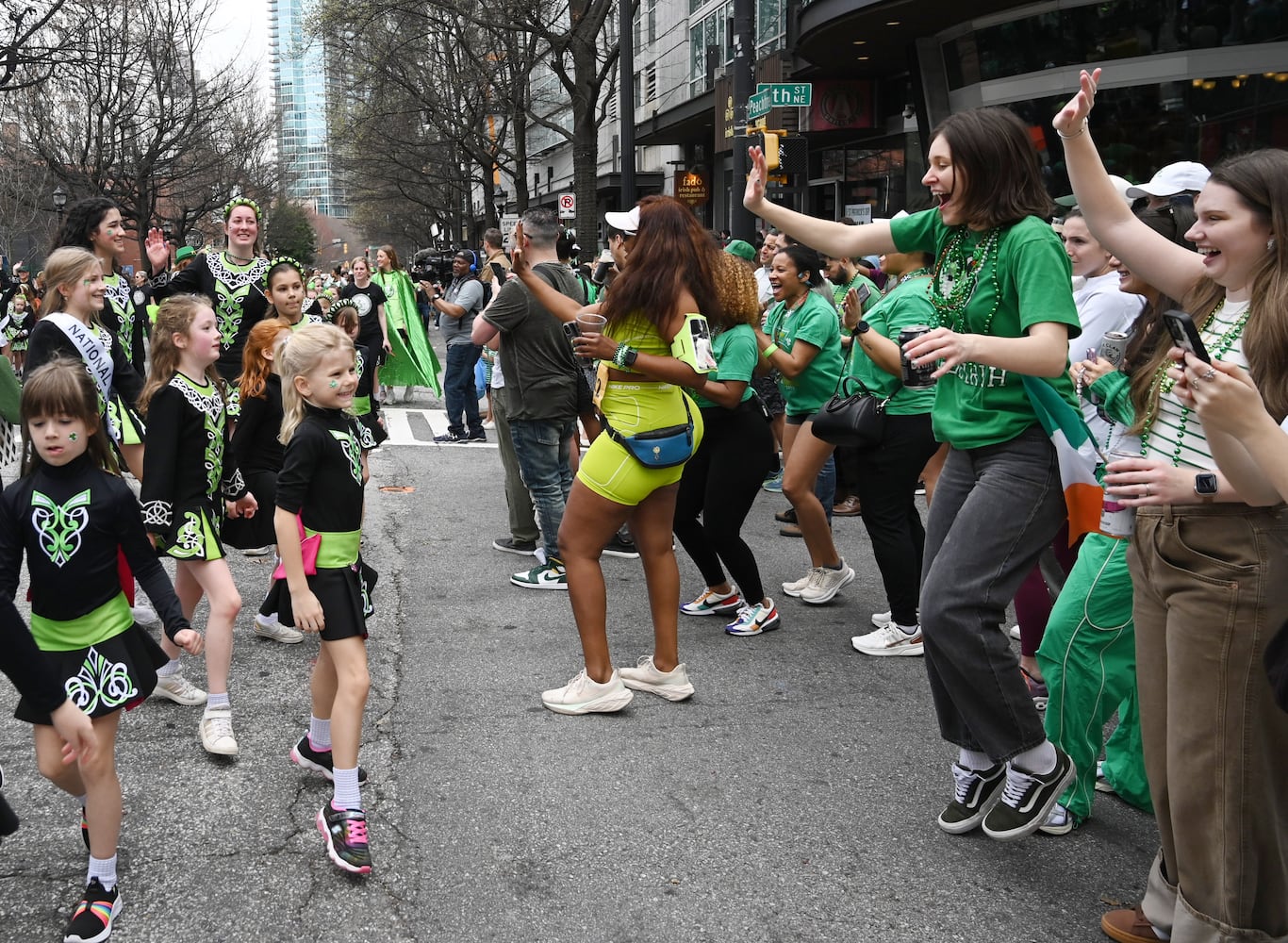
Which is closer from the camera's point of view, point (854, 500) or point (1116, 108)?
point (854, 500)

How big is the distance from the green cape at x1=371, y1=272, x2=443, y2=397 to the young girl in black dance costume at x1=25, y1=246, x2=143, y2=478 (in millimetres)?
6751

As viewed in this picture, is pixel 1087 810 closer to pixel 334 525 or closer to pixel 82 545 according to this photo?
pixel 334 525

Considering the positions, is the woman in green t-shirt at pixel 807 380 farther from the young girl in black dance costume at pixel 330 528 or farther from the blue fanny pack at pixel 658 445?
the young girl in black dance costume at pixel 330 528

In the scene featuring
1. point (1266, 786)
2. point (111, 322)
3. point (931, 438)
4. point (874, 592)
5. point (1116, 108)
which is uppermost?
point (1116, 108)

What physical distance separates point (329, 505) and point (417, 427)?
9451 mm

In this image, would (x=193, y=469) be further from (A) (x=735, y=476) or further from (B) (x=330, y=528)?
(A) (x=735, y=476)

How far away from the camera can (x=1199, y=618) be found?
2574 mm

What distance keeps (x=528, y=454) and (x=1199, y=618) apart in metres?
4.45

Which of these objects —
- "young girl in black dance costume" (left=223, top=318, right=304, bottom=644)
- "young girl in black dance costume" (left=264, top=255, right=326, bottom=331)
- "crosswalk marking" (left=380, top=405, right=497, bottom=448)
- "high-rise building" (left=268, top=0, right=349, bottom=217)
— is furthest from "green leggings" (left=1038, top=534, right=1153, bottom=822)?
"high-rise building" (left=268, top=0, right=349, bottom=217)

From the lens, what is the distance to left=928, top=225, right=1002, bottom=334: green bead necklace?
338 centimetres

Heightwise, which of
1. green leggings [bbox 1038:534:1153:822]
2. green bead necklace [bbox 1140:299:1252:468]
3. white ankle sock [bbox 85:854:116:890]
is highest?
green bead necklace [bbox 1140:299:1252:468]

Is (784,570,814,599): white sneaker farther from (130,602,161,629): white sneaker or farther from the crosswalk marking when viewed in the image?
the crosswalk marking

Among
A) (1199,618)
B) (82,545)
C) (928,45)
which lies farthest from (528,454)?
(928,45)

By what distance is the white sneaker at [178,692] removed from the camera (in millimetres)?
4723
